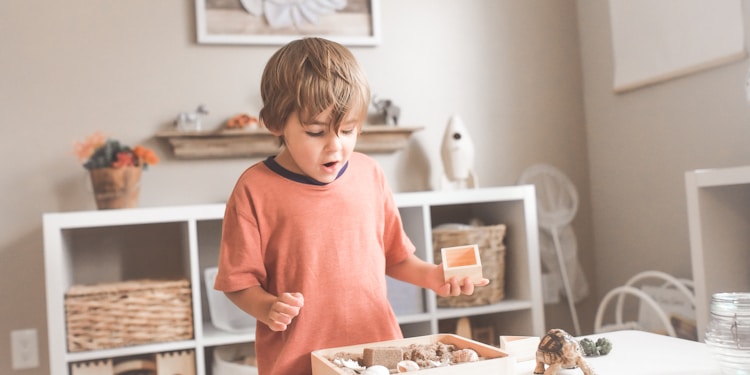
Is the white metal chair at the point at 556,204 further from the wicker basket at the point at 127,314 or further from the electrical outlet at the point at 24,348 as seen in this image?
the electrical outlet at the point at 24,348

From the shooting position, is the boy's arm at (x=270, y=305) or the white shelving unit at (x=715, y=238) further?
the white shelving unit at (x=715, y=238)

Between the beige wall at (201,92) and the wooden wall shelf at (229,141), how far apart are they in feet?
0.19

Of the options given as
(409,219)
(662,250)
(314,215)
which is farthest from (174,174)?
(662,250)

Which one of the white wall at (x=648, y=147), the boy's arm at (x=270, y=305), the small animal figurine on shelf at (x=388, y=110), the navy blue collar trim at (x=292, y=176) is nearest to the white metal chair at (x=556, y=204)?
the white wall at (x=648, y=147)

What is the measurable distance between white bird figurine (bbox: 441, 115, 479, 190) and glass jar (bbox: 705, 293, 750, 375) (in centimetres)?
160

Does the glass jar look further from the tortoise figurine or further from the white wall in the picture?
the white wall

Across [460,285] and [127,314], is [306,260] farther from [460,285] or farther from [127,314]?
[127,314]

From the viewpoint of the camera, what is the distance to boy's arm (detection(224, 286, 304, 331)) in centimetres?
87

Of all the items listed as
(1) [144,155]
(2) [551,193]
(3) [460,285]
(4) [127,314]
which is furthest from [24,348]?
(2) [551,193]

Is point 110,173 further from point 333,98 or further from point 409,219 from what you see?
point 333,98

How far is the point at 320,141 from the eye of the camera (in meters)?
1.01

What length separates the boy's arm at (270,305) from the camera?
0.87m

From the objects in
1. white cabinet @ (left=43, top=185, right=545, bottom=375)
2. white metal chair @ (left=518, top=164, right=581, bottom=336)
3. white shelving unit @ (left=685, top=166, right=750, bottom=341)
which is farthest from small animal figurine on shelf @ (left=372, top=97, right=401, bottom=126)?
white shelving unit @ (left=685, top=166, right=750, bottom=341)

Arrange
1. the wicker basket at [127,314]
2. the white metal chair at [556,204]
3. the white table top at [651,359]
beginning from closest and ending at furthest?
the white table top at [651,359], the wicker basket at [127,314], the white metal chair at [556,204]
